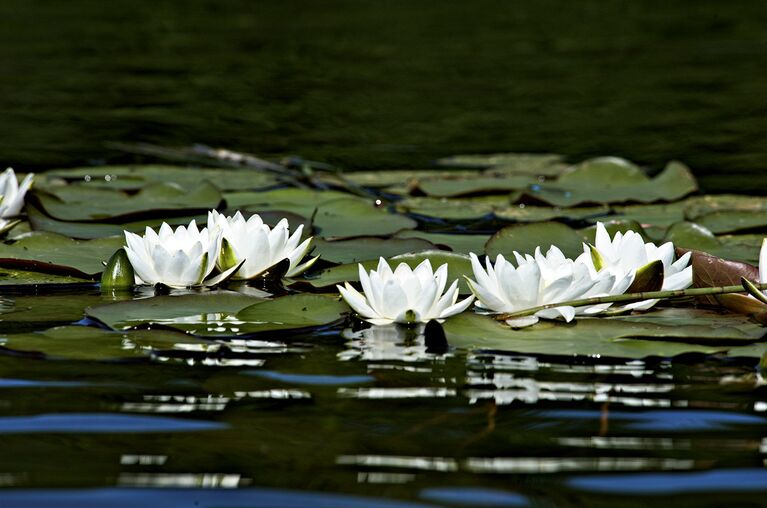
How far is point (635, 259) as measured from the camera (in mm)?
3160

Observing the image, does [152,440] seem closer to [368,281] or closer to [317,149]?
[368,281]

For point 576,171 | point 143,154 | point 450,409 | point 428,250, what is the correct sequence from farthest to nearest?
point 143,154 < point 576,171 < point 428,250 < point 450,409

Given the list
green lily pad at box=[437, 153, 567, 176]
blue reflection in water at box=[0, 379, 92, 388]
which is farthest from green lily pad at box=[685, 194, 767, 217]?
blue reflection in water at box=[0, 379, 92, 388]

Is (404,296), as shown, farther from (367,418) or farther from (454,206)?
(454,206)

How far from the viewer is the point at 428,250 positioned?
12.1 ft

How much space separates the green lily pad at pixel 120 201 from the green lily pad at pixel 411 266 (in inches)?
42.8

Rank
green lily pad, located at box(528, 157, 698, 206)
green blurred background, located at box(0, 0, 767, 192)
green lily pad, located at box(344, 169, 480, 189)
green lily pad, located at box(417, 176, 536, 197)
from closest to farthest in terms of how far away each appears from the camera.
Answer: green lily pad, located at box(528, 157, 698, 206) → green lily pad, located at box(417, 176, 536, 197) → green lily pad, located at box(344, 169, 480, 189) → green blurred background, located at box(0, 0, 767, 192)

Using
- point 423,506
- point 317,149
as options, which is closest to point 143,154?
point 317,149

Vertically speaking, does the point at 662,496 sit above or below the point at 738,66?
below

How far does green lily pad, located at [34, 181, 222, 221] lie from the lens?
4.49 m

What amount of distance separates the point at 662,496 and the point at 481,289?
3.74 ft

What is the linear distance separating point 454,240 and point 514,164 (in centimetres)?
233

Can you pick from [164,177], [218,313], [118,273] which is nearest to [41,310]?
[118,273]

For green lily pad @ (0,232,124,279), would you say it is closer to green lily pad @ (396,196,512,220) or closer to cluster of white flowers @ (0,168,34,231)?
cluster of white flowers @ (0,168,34,231)
